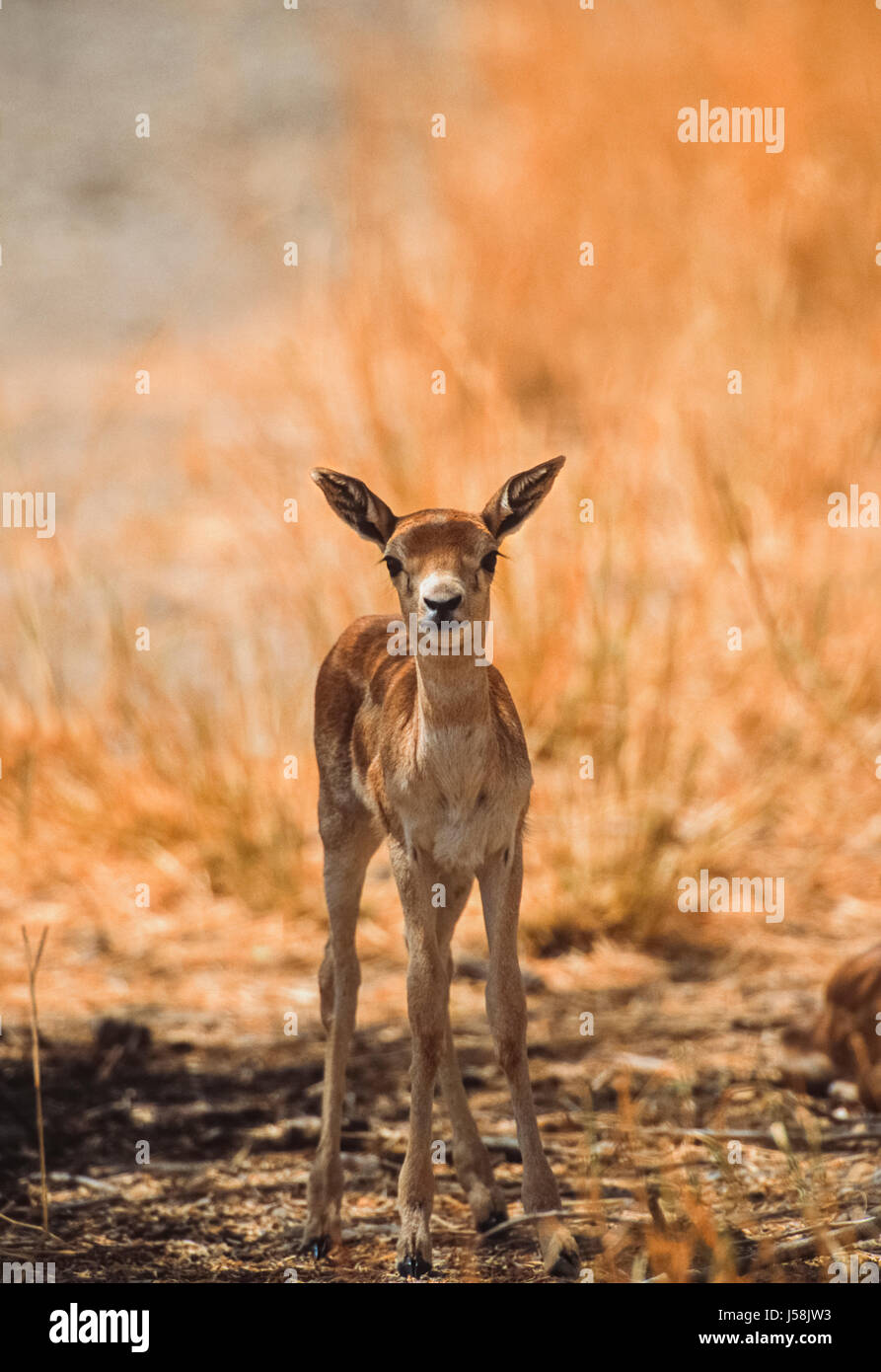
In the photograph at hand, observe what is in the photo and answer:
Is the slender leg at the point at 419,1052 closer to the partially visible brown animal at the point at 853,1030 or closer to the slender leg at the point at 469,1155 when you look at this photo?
the slender leg at the point at 469,1155

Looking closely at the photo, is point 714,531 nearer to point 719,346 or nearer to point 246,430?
point 719,346

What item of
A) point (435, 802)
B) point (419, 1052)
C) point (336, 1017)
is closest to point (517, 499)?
point (435, 802)

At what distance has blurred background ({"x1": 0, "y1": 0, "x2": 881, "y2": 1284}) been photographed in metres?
7.51

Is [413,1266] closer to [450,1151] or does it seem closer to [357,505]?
[450,1151]

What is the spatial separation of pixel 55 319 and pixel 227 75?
153 inches

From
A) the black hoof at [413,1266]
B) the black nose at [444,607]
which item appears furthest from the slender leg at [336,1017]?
the black nose at [444,607]

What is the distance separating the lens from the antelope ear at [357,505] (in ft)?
12.2

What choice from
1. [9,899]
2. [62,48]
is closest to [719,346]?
[9,899]

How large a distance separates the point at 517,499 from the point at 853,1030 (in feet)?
9.23

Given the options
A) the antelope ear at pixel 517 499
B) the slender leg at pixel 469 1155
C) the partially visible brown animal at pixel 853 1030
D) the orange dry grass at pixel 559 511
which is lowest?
the slender leg at pixel 469 1155

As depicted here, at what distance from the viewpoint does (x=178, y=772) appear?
26.2 ft

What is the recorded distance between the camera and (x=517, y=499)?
12.2 ft

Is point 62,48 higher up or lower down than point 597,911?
higher up

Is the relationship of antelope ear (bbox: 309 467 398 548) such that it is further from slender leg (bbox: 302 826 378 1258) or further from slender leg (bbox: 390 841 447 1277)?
slender leg (bbox: 302 826 378 1258)
